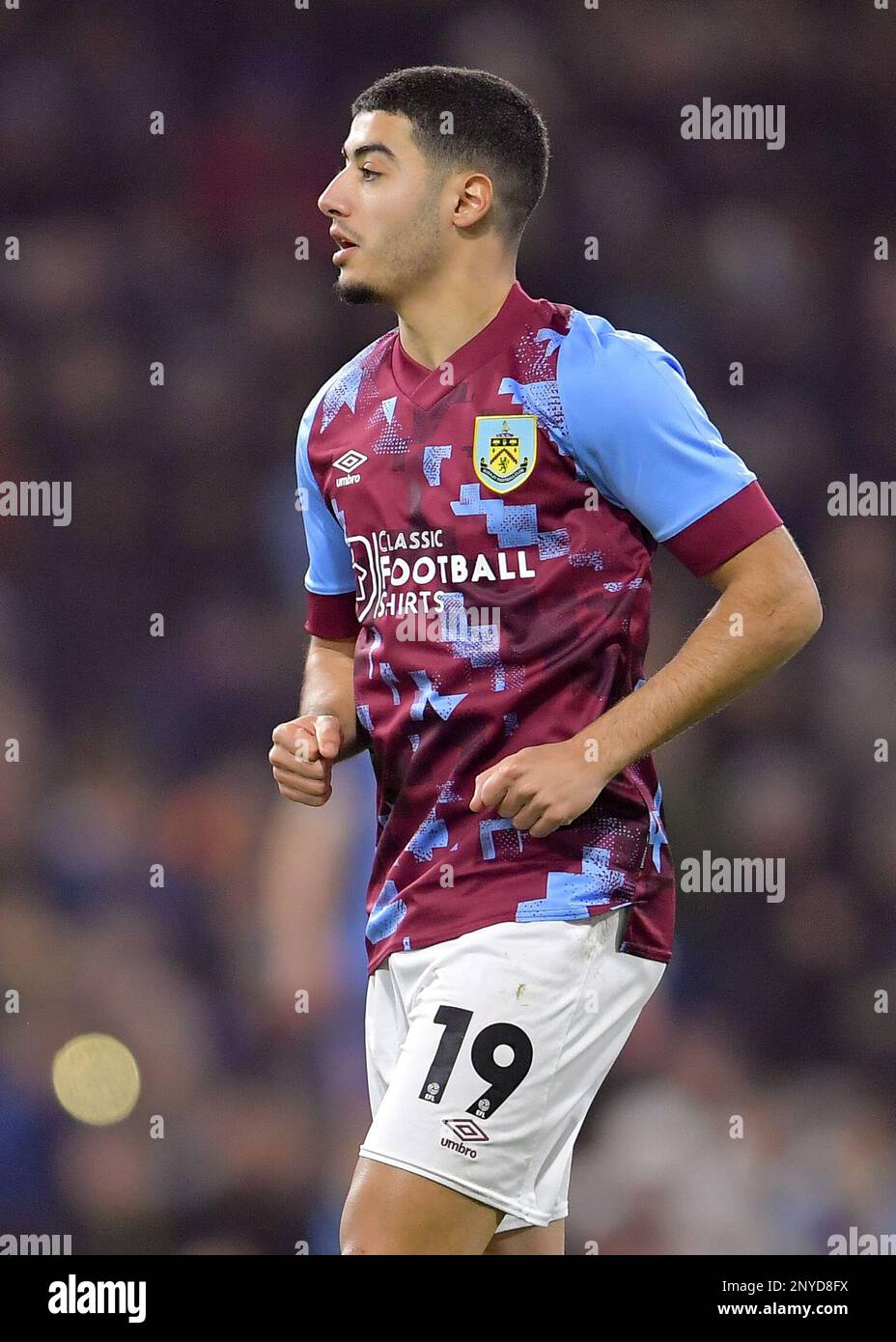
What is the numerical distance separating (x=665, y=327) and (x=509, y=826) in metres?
1.69

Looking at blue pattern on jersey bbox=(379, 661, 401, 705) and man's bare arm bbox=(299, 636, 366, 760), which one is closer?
blue pattern on jersey bbox=(379, 661, 401, 705)

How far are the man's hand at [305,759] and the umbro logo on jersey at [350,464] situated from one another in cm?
29

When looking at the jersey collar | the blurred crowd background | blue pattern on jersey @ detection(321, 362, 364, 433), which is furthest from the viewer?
the blurred crowd background

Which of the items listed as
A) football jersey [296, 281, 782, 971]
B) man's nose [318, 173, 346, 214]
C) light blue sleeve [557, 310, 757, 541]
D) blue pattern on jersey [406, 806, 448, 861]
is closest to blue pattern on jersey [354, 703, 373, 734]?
football jersey [296, 281, 782, 971]

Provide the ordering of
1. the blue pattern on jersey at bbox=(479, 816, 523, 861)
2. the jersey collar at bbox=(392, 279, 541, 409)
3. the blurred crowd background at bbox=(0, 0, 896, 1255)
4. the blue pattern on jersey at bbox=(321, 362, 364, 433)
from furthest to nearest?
the blurred crowd background at bbox=(0, 0, 896, 1255) → the blue pattern on jersey at bbox=(321, 362, 364, 433) → the jersey collar at bbox=(392, 279, 541, 409) → the blue pattern on jersey at bbox=(479, 816, 523, 861)

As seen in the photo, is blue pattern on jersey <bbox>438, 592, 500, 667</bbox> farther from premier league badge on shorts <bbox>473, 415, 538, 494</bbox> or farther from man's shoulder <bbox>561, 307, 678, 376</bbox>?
man's shoulder <bbox>561, 307, 678, 376</bbox>

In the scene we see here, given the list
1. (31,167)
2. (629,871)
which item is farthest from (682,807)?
(31,167)

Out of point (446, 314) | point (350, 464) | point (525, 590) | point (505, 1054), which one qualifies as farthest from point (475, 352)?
point (505, 1054)

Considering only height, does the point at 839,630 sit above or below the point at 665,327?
below

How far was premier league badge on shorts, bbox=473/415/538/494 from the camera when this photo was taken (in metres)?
1.75

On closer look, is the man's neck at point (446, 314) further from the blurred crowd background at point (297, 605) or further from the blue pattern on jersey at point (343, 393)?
the blurred crowd background at point (297, 605)

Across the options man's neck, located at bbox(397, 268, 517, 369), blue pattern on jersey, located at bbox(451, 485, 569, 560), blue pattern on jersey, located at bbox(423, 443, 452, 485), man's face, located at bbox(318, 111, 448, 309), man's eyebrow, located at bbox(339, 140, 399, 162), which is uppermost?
man's eyebrow, located at bbox(339, 140, 399, 162)

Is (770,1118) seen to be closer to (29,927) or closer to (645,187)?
(29,927)

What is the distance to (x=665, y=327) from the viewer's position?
3.13 m
